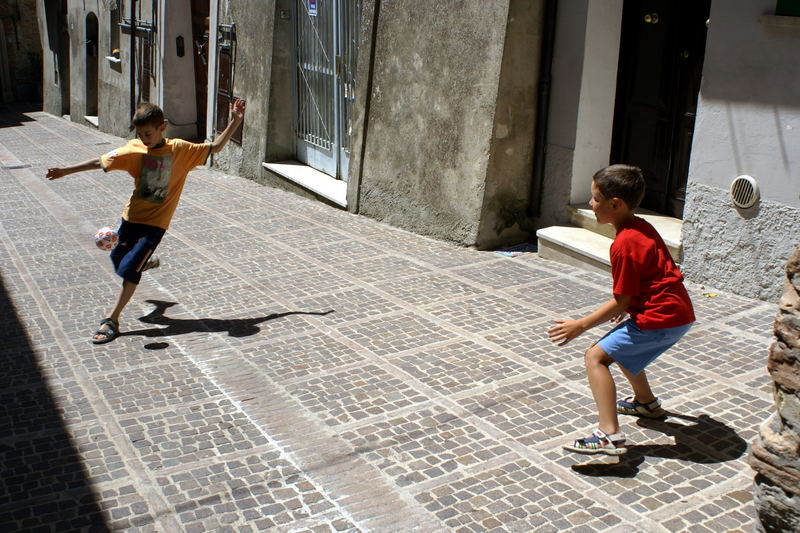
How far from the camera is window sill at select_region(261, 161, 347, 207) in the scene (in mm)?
10352

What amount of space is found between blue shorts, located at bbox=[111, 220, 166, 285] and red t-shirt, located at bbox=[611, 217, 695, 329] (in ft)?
10.9

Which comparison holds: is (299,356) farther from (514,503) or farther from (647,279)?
(647,279)

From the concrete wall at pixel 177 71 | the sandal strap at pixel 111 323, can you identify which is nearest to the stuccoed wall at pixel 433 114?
the sandal strap at pixel 111 323

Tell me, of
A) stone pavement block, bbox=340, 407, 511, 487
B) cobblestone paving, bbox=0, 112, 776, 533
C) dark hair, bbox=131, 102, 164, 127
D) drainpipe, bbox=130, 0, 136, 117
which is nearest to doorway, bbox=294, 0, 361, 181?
cobblestone paving, bbox=0, 112, 776, 533

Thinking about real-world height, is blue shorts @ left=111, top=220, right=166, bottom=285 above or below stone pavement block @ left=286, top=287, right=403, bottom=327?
above

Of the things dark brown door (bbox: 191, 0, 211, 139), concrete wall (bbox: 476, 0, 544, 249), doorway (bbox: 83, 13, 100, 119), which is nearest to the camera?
concrete wall (bbox: 476, 0, 544, 249)

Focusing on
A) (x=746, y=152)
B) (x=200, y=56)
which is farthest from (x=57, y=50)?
(x=746, y=152)

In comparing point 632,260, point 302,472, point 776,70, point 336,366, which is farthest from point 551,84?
point 302,472

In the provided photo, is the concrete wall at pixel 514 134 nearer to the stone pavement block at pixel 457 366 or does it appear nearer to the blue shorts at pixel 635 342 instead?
the stone pavement block at pixel 457 366

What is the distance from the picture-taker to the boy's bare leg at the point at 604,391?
3.88m

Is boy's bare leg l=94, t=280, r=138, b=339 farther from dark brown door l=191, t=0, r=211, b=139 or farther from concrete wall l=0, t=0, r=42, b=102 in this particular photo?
concrete wall l=0, t=0, r=42, b=102

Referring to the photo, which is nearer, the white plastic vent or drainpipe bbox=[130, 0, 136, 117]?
the white plastic vent

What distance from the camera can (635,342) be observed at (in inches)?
154

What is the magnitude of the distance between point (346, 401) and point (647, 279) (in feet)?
5.87
